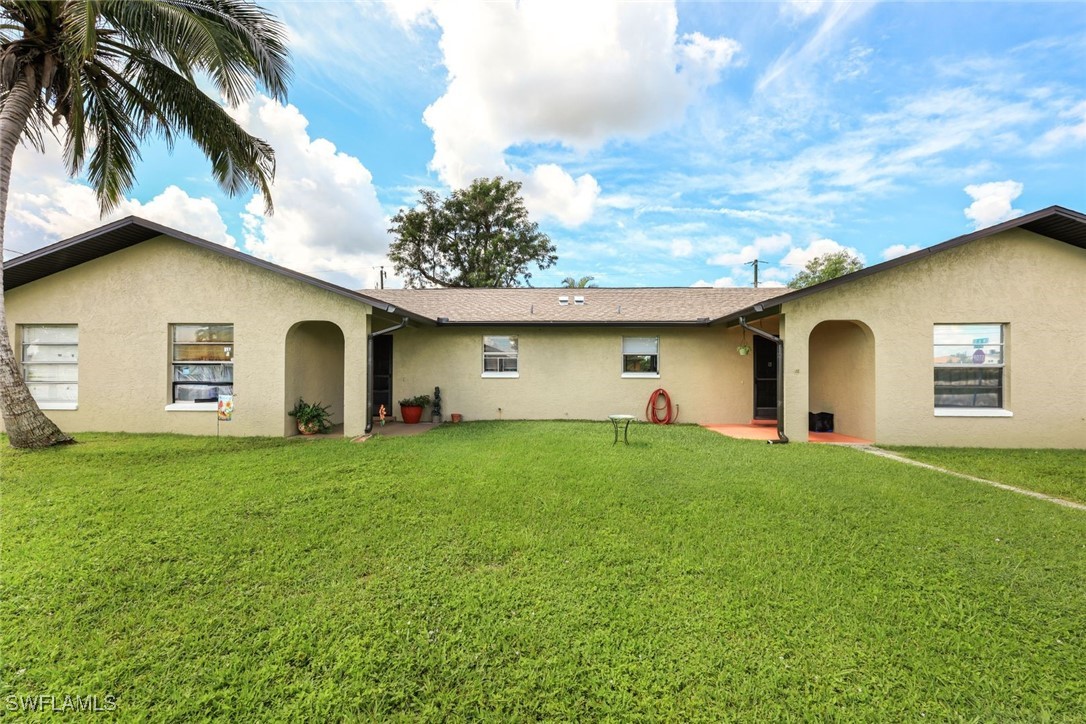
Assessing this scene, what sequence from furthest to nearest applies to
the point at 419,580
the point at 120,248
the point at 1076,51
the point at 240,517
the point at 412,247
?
the point at 412,247 < the point at 120,248 < the point at 1076,51 < the point at 240,517 < the point at 419,580

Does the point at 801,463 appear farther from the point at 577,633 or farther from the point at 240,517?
the point at 240,517

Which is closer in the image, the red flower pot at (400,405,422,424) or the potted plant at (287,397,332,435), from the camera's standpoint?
the potted plant at (287,397,332,435)

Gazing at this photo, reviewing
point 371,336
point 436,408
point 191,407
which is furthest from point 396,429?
point 191,407

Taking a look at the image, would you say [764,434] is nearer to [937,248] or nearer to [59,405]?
[937,248]

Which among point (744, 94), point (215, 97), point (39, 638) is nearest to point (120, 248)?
point (215, 97)

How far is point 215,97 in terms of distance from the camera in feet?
28.4

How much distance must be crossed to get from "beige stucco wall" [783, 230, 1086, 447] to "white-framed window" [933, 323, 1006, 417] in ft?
0.54

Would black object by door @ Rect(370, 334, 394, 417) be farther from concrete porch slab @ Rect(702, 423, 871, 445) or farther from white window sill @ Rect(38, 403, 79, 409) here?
concrete porch slab @ Rect(702, 423, 871, 445)

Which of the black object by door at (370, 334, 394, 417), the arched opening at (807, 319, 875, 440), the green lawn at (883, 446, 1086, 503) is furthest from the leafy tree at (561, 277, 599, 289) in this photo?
the green lawn at (883, 446, 1086, 503)

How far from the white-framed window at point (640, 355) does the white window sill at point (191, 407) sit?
410 inches

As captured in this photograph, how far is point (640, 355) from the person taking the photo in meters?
11.9

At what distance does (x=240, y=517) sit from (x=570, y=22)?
426 inches

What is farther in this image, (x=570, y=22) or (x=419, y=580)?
(x=570, y=22)

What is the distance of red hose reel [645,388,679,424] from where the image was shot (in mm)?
11500
